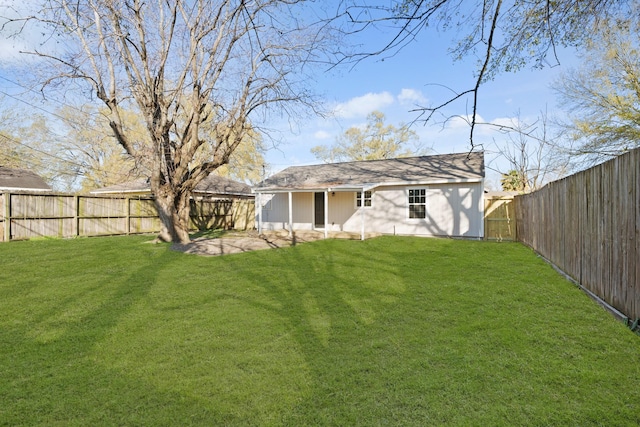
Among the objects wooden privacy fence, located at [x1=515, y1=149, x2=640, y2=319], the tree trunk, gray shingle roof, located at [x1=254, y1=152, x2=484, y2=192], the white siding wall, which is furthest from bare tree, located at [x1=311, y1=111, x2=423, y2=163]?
wooden privacy fence, located at [x1=515, y1=149, x2=640, y2=319]

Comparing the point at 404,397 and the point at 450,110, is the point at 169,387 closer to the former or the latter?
the point at 404,397

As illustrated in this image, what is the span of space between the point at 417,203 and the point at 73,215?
45.3 feet

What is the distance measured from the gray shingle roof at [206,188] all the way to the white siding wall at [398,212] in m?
6.26

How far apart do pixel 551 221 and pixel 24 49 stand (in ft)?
46.3

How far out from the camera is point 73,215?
506 inches

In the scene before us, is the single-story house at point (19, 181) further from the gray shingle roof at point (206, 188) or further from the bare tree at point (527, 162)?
the bare tree at point (527, 162)

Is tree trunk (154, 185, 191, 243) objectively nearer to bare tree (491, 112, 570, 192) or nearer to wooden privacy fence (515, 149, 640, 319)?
wooden privacy fence (515, 149, 640, 319)

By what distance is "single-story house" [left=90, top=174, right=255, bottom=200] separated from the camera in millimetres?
20938

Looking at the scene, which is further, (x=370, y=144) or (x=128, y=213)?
(x=370, y=144)

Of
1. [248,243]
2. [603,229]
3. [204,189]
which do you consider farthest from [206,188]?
[603,229]

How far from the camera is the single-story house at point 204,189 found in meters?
20.9

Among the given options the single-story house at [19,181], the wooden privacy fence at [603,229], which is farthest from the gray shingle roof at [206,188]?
the wooden privacy fence at [603,229]

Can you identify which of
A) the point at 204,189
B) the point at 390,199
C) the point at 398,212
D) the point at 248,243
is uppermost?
the point at 204,189

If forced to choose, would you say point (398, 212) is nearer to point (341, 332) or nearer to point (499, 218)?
point (499, 218)
